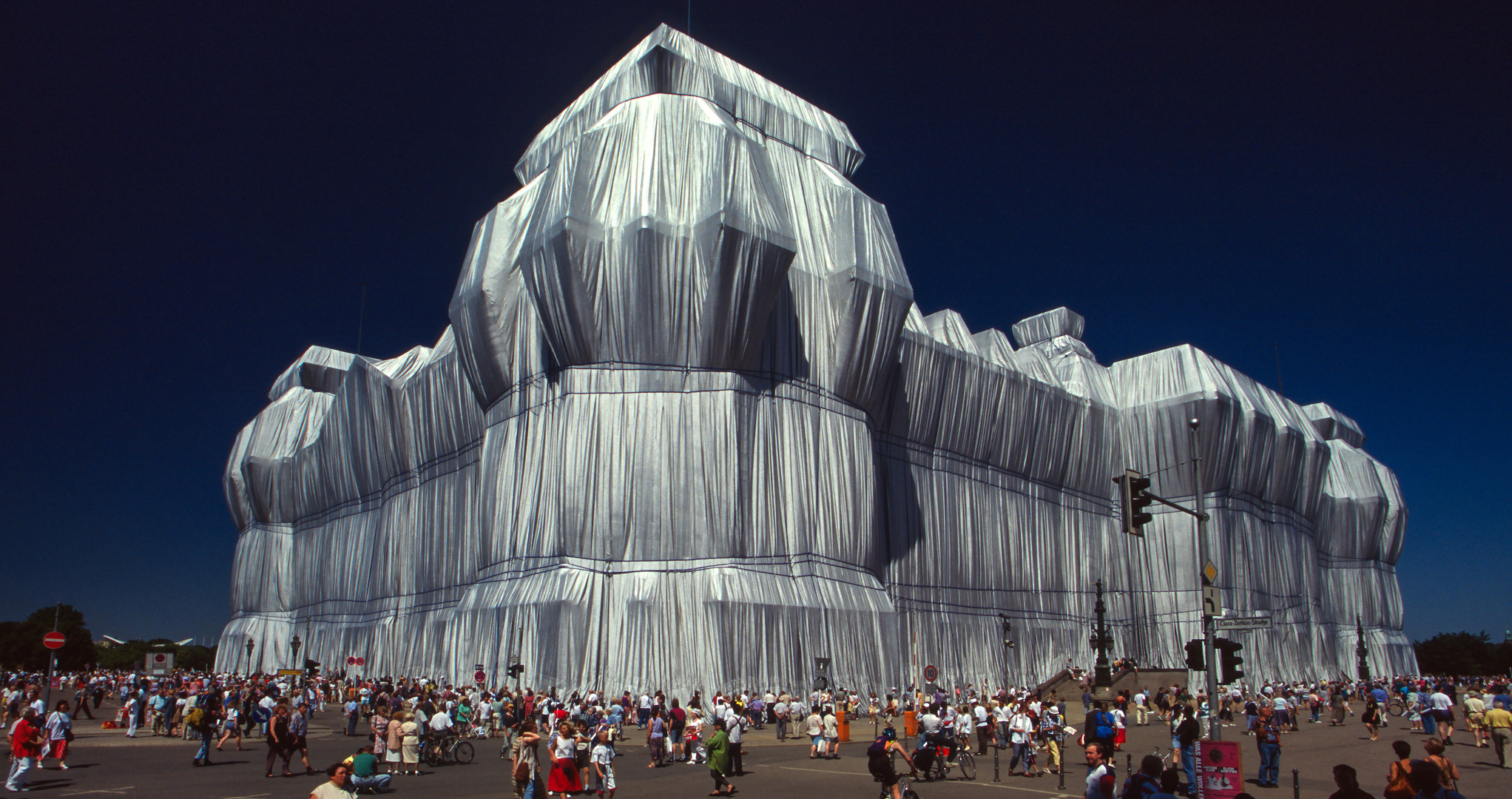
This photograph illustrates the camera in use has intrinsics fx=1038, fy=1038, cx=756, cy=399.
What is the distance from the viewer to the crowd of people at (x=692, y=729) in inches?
506

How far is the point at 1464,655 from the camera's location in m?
112

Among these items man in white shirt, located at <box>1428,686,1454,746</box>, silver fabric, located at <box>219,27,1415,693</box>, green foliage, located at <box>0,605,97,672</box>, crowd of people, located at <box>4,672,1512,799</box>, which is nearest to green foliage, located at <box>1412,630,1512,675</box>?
silver fabric, located at <box>219,27,1415,693</box>

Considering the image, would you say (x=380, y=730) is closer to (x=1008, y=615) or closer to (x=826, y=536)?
(x=826, y=536)

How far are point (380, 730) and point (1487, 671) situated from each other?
127644mm

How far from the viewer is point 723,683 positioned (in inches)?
1294

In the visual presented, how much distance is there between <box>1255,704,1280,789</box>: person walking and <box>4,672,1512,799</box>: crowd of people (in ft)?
0.08

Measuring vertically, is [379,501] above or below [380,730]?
above

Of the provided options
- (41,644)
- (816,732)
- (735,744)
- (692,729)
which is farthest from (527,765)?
(41,644)

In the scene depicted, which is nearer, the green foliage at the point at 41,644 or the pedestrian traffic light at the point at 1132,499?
the pedestrian traffic light at the point at 1132,499

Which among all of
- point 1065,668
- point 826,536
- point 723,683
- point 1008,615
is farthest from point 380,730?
point 1065,668

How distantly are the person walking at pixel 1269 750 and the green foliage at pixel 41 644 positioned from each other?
299 feet

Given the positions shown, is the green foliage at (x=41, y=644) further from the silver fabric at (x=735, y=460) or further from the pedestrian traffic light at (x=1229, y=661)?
the pedestrian traffic light at (x=1229, y=661)

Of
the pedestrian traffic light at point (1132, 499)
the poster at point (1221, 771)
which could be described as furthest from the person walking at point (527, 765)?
the pedestrian traffic light at point (1132, 499)

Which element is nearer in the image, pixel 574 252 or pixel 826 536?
pixel 574 252
